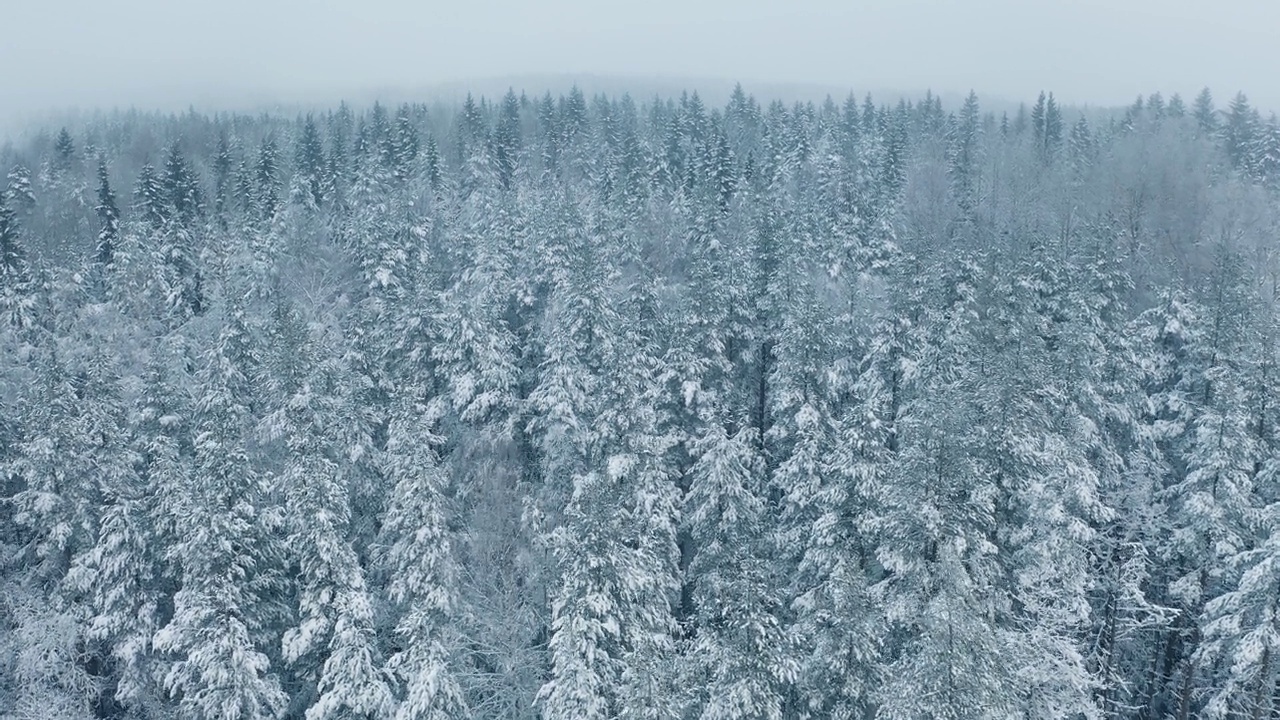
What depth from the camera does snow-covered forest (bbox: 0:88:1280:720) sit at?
21156mm

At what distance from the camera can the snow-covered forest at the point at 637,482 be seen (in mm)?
21156

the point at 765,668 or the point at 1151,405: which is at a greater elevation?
the point at 1151,405

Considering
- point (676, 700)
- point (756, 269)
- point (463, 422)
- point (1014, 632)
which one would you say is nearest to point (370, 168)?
point (463, 422)

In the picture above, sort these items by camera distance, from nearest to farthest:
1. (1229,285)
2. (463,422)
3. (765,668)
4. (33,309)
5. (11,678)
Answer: (765,668)
(11,678)
(1229,285)
(463,422)
(33,309)

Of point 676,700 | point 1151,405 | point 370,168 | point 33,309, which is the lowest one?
point 676,700

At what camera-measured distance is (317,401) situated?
2869cm

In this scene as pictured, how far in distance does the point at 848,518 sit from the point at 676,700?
788cm

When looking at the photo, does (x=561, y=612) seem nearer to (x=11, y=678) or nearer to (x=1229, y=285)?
(x=11, y=678)

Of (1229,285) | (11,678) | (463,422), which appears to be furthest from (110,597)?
(1229,285)

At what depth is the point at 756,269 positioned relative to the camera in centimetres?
3700

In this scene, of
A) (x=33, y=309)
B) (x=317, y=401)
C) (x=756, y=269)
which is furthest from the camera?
(x=33, y=309)

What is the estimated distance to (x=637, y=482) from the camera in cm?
2698

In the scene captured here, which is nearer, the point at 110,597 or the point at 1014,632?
the point at 1014,632

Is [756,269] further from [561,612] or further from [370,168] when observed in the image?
[370,168]
